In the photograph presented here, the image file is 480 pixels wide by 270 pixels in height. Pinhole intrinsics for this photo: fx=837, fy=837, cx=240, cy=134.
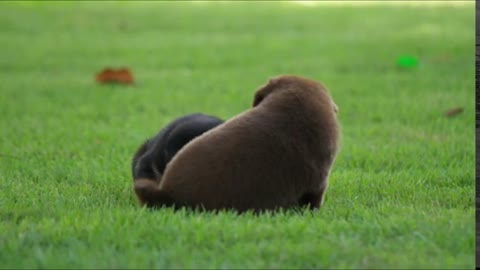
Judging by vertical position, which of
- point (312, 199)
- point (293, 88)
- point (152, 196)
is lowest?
point (312, 199)

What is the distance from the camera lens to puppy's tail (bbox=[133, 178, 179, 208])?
15.0ft

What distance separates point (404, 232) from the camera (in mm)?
4230

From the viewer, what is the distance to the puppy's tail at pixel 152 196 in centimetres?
457

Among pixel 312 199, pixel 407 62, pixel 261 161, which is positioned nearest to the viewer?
pixel 261 161

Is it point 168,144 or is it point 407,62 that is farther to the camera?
point 407,62

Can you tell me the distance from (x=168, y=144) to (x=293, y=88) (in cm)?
87

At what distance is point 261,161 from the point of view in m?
4.45

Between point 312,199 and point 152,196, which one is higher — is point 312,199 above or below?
below

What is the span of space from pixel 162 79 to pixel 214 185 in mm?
8149

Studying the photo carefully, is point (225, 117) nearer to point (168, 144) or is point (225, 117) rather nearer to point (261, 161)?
point (168, 144)

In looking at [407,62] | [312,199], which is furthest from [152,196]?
[407,62]

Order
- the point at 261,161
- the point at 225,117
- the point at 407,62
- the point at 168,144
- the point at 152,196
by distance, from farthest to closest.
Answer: the point at 407,62 → the point at 225,117 → the point at 168,144 → the point at 152,196 → the point at 261,161

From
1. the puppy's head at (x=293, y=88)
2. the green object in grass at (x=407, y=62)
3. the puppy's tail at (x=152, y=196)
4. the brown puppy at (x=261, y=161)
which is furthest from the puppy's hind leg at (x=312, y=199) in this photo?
the green object in grass at (x=407, y=62)

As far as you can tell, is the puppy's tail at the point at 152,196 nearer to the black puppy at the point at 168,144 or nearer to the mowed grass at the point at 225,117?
the mowed grass at the point at 225,117
